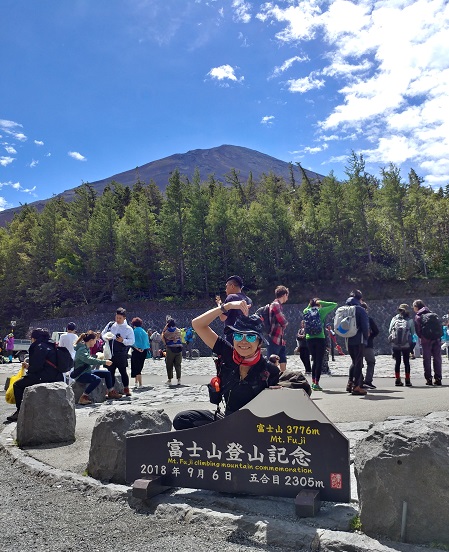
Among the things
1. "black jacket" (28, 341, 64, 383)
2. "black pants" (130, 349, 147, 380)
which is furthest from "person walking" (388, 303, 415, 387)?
"black jacket" (28, 341, 64, 383)

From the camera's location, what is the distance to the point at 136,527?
346cm

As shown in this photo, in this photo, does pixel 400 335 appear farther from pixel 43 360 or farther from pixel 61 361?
pixel 43 360

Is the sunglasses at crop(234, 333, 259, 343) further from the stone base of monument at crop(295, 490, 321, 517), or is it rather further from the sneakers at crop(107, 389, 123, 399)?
the sneakers at crop(107, 389, 123, 399)

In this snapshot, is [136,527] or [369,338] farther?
[369,338]

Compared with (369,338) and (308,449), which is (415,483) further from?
(369,338)

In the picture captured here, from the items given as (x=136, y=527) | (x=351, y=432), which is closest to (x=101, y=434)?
(x=136, y=527)

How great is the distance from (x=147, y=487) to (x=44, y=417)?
2.94 m

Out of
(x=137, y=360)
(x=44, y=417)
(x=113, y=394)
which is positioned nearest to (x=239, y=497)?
(x=44, y=417)

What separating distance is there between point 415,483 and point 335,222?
38.9 m

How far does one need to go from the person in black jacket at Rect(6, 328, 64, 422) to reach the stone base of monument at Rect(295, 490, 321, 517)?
16.9ft

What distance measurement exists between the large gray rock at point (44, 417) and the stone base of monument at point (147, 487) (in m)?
2.72

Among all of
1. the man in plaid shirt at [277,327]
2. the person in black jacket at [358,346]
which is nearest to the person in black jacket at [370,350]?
the person in black jacket at [358,346]

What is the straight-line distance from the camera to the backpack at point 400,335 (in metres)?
9.69

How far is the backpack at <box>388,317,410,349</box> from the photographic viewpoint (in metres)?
9.69
